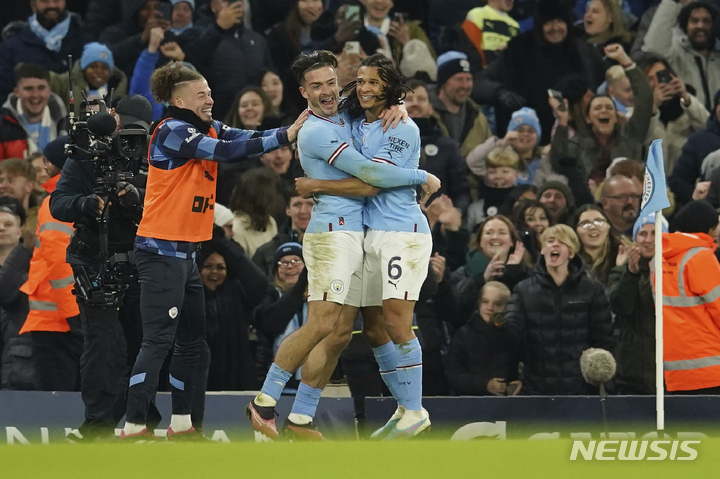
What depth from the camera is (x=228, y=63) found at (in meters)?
11.2

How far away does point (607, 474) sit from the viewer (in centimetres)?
458

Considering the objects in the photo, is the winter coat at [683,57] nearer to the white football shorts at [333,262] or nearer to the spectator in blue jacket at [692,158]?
the spectator in blue jacket at [692,158]

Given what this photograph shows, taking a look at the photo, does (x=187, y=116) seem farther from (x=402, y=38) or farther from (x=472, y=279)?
(x=402, y=38)

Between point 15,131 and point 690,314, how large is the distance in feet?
20.9

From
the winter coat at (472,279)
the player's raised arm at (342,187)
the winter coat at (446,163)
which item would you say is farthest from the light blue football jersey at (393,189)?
the winter coat at (446,163)

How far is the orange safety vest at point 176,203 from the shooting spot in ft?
23.0

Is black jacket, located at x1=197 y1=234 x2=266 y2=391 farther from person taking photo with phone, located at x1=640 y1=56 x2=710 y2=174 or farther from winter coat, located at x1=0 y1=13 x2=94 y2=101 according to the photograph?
person taking photo with phone, located at x1=640 y1=56 x2=710 y2=174

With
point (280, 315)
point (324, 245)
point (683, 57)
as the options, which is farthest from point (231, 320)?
point (683, 57)

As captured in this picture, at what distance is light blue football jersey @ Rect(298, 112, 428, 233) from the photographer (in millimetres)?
6848

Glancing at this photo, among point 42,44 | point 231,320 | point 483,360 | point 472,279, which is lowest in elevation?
point 483,360

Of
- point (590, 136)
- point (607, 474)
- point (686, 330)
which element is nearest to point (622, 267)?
point (686, 330)

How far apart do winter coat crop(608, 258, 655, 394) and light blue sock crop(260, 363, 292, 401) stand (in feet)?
9.95

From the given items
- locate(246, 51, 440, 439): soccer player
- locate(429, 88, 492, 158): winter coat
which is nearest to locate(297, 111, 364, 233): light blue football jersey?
locate(246, 51, 440, 439): soccer player

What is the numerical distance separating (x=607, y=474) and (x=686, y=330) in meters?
3.93
